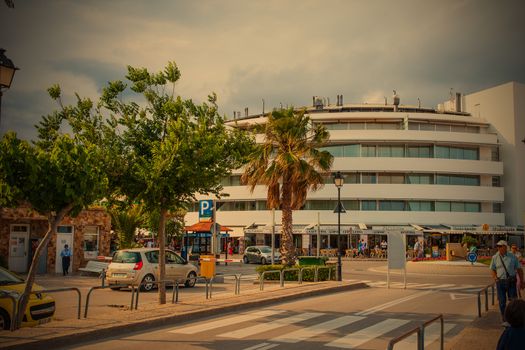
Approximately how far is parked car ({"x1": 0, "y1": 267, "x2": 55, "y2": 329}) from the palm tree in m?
13.5

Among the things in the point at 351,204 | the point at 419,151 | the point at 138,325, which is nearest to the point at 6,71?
the point at 138,325

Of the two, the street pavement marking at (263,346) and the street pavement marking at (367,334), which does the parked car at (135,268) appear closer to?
the street pavement marking at (367,334)

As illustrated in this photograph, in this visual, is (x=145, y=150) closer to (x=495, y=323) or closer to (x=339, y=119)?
(x=495, y=323)

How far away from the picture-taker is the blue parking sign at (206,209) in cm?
2325

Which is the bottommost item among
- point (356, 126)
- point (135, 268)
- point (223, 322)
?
point (223, 322)

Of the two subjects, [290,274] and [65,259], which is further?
[65,259]

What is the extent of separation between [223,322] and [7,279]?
16.5ft

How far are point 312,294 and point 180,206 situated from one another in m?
6.51

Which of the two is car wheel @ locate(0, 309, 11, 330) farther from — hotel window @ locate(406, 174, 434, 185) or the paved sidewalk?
hotel window @ locate(406, 174, 434, 185)

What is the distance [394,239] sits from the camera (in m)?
21.6

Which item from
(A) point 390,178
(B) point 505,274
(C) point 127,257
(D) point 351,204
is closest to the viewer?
(B) point 505,274

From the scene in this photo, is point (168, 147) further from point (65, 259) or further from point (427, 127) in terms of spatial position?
point (427, 127)

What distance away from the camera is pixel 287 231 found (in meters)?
24.0

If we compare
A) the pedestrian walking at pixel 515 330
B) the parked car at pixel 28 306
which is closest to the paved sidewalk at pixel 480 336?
the pedestrian walking at pixel 515 330
